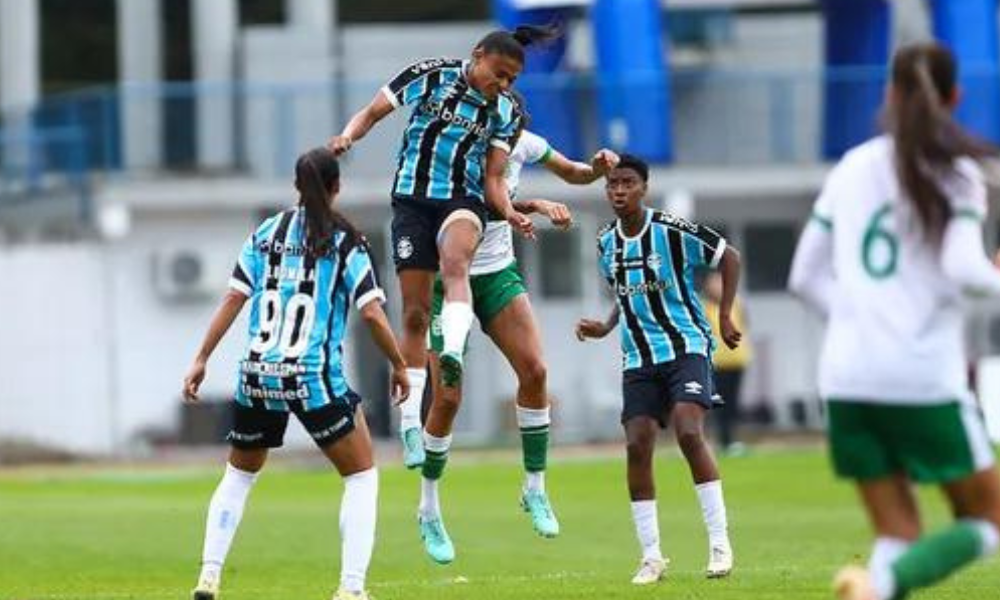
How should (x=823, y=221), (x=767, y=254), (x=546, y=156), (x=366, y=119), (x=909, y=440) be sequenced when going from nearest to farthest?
1. (x=909, y=440)
2. (x=823, y=221)
3. (x=366, y=119)
4. (x=546, y=156)
5. (x=767, y=254)

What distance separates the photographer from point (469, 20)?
46.2 m

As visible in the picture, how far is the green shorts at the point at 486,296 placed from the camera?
16.9m

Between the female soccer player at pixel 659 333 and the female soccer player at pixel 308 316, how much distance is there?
10.1 ft

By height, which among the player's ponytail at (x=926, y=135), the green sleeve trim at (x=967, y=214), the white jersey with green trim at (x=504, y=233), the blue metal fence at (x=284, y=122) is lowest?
the blue metal fence at (x=284, y=122)

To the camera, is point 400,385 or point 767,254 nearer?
point 400,385

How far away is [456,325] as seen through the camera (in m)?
16.1

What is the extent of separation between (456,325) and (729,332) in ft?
5.68

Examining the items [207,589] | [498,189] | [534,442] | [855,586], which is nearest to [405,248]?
[498,189]

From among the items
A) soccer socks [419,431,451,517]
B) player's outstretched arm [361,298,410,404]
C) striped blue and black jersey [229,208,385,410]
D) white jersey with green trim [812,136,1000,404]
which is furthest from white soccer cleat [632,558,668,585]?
white jersey with green trim [812,136,1000,404]

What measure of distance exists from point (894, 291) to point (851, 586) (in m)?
1.10

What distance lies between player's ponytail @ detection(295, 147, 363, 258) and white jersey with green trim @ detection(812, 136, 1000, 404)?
3422 millimetres

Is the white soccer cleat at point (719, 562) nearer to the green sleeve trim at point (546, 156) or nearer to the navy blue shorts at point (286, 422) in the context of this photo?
the green sleeve trim at point (546, 156)

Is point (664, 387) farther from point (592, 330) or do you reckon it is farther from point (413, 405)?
point (413, 405)

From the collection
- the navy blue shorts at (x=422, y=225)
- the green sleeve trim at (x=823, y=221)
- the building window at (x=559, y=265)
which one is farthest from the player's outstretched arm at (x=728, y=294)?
the building window at (x=559, y=265)
